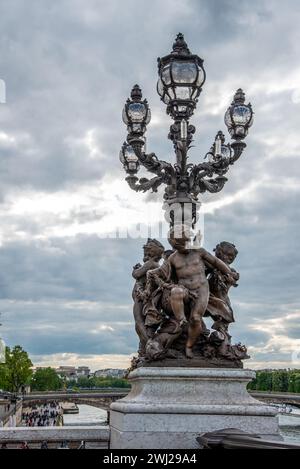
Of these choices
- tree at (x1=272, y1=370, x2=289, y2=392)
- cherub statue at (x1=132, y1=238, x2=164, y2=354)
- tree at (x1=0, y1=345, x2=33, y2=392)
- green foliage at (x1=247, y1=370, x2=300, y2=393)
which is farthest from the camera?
tree at (x1=272, y1=370, x2=289, y2=392)

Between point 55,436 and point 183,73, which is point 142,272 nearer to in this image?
point 55,436

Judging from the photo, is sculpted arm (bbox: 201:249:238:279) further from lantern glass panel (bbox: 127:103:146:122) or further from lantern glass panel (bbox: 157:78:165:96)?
lantern glass panel (bbox: 157:78:165:96)

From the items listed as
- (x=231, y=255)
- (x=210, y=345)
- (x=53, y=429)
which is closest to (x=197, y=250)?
(x=231, y=255)

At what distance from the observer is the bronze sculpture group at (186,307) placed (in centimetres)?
968

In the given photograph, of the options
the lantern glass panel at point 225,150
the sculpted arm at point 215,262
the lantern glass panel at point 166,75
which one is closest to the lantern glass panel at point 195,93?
the lantern glass panel at point 166,75

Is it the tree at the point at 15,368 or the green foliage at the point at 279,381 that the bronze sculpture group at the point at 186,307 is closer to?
the tree at the point at 15,368

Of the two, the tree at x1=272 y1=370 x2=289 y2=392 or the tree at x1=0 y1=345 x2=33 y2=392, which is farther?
the tree at x1=272 y1=370 x2=289 y2=392

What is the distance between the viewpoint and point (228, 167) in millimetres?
11320

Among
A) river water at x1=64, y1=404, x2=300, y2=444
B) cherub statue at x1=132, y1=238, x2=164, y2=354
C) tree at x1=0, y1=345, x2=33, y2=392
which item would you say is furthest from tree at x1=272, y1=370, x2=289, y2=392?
cherub statue at x1=132, y1=238, x2=164, y2=354

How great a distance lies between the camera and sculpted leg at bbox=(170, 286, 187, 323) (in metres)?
9.64

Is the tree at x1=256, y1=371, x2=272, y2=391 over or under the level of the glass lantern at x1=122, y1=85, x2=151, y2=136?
under

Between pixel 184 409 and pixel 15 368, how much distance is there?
6732cm

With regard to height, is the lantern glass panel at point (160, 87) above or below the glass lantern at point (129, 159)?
above
